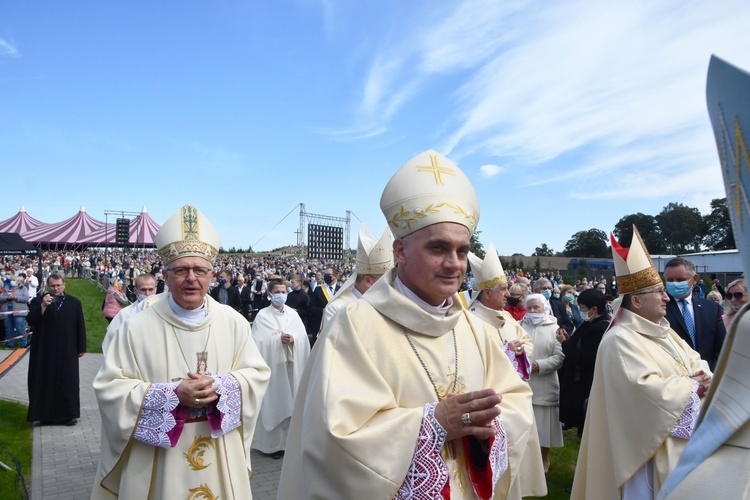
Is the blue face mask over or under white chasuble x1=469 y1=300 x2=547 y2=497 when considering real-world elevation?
over

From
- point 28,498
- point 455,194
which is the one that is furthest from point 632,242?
point 28,498

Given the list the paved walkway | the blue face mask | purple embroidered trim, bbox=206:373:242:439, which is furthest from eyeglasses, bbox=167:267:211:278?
the blue face mask

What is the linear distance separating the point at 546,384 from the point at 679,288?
1956 millimetres

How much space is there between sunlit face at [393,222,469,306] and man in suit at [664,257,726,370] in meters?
4.56

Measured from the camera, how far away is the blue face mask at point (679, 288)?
5.87 metres

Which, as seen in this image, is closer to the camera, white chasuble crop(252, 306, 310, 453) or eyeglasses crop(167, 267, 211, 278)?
eyeglasses crop(167, 267, 211, 278)

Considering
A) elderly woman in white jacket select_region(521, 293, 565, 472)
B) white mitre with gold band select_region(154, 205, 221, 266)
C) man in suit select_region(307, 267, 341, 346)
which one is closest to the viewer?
white mitre with gold band select_region(154, 205, 221, 266)

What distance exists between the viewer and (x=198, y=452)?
3529mm

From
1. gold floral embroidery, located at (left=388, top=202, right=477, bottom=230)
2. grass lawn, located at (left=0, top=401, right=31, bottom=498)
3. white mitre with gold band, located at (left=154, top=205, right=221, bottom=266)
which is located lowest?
grass lawn, located at (left=0, top=401, right=31, bottom=498)

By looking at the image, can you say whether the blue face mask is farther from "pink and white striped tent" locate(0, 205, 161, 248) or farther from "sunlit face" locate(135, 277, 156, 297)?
"pink and white striped tent" locate(0, 205, 161, 248)

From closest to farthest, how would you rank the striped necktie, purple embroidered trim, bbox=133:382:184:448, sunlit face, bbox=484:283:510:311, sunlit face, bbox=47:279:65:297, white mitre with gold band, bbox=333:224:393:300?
purple embroidered trim, bbox=133:382:184:448 → the striped necktie → sunlit face, bbox=484:283:510:311 → white mitre with gold band, bbox=333:224:393:300 → sunlit face, bbox=47:279:65:297

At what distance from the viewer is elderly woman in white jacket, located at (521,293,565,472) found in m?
6.53

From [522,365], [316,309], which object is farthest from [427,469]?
[316,309]

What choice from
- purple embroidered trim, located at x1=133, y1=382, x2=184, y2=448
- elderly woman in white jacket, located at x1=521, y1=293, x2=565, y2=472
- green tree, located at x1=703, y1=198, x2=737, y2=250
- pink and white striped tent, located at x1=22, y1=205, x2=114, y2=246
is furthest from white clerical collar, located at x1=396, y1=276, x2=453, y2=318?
green tree, located at x1=703, y1=198, x2=737, y2=250
